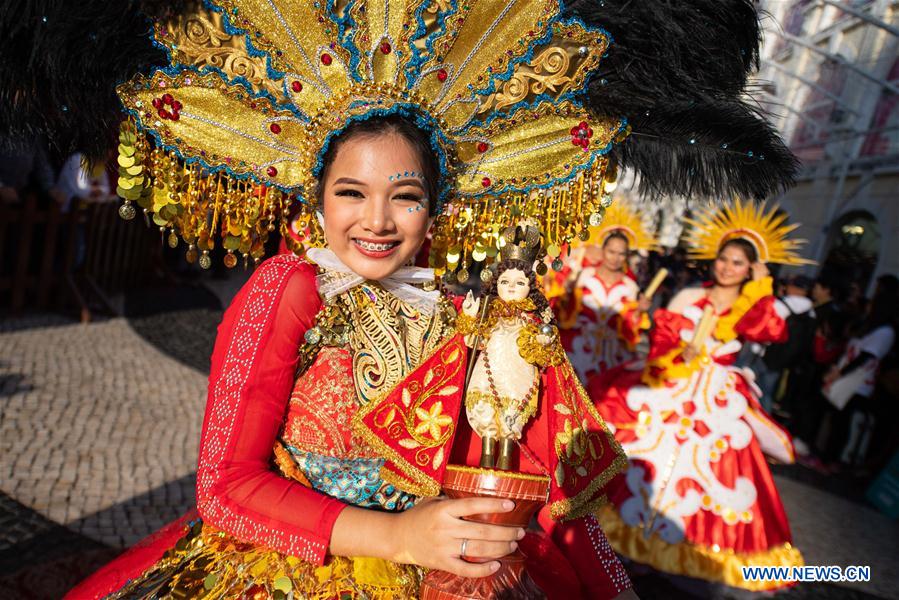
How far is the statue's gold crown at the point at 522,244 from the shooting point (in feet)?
5.47

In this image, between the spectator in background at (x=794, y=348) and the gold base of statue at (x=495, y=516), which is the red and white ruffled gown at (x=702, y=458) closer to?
the spectator in background at (x=794, y=348)

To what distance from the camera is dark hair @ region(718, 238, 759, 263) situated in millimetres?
5605

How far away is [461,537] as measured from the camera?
1.34 m

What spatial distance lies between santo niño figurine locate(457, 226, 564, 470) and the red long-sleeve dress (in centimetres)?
27

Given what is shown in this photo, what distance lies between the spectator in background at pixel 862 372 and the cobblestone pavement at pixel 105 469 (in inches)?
61.2

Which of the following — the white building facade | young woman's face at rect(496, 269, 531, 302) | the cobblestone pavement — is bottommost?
the cobblestone pavement

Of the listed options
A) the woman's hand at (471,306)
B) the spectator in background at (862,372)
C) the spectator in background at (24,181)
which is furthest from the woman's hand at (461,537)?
the spectator in background at (862,372)

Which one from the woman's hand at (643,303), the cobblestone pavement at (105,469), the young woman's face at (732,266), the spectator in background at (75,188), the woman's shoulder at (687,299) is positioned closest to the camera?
the cobblestone pavement at (105,469)

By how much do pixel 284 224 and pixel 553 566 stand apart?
1.21 metres

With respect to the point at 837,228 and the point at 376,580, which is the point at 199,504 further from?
the point at 837,228

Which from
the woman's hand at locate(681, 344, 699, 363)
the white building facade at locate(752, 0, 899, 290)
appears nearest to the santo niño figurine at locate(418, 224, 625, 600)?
the woman's hand at locate(681, 344, 699, 363)

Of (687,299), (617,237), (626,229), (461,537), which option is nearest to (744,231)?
(687,299)

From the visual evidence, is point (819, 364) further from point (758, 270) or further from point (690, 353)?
point (690, 353)

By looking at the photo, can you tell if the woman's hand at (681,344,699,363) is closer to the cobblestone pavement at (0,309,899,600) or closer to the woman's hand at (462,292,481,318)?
the cobblestone pavement at (0,309,899,600)
